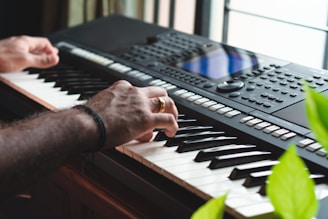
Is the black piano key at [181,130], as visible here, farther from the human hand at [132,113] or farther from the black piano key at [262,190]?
the black piano key at [262,190]

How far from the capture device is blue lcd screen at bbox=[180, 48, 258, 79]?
1.59 metres

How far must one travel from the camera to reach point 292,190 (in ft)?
2.58

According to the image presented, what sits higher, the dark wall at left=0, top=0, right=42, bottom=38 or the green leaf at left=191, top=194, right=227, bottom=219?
the green leaf at left=191, top=194, right=227, bottom=219

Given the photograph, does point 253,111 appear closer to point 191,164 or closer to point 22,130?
point 191,164

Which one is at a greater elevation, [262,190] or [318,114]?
[318,114]

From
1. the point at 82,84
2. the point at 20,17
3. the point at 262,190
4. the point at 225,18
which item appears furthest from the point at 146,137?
the point at 20,17

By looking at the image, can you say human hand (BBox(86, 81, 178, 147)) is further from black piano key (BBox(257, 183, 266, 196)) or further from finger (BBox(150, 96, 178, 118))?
black piano key (BBox(257, 183, 266, 196))

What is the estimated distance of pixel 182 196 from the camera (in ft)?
3.88

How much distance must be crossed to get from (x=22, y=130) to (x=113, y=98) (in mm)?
196

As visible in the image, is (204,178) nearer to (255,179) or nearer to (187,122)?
(255,179)

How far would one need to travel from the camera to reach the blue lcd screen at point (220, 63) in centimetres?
159

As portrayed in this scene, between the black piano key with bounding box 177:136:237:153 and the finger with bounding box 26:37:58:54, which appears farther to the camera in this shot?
the finger with bounding box 26:37:58:54

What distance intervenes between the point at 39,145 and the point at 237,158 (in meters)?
0.37

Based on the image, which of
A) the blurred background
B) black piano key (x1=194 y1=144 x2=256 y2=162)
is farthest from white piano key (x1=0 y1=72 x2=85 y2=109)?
the blurred background
